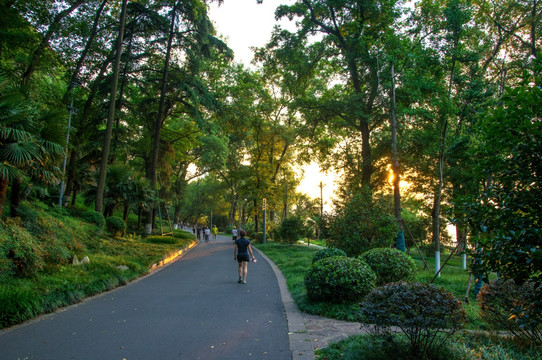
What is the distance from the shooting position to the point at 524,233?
8.21 feet

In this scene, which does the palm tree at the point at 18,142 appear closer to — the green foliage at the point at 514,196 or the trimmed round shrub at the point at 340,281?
the trimmed round shrub at the point at 340,281

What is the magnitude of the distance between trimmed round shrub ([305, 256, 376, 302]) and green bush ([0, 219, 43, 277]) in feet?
19.2

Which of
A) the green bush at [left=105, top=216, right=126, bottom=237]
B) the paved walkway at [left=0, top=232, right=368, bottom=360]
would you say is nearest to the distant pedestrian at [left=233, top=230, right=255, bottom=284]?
the paved walkway at [left=0, top=232, right=368, bottom=360]

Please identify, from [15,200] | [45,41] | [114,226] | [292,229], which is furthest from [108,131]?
[292,229]

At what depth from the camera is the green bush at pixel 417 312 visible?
3590mm

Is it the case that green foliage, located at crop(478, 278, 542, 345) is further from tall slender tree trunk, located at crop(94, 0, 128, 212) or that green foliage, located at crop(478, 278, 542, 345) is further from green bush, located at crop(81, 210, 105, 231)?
green bush, located at crop(81, 210, 105, 231)

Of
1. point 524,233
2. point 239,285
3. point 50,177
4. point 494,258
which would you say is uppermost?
point 50,177

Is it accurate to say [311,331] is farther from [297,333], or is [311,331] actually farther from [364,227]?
[364,227]

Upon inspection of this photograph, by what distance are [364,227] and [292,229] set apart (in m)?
14.7

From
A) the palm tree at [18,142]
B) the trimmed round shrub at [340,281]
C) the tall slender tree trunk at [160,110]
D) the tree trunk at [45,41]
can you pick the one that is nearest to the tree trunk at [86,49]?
the tree trunk at [45,41]

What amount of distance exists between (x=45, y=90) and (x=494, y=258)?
21.5 m

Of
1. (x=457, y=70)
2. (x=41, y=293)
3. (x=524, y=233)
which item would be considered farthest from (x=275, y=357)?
(x=457, y=70)

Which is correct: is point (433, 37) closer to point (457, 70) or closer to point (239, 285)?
point (457, 70)

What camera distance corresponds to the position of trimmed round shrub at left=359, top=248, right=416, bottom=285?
8.04m
